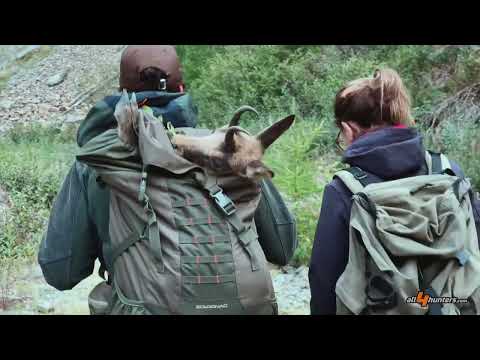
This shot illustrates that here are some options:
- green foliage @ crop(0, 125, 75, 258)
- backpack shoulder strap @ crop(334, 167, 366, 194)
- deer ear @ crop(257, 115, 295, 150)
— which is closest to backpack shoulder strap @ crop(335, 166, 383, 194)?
backpack shoulder strap @ crop(334, 167, 366, 194)

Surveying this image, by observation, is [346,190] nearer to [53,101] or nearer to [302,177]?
[302,177]

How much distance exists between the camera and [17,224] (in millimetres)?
4852

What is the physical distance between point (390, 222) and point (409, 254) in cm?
12

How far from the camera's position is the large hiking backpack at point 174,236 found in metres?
2.39

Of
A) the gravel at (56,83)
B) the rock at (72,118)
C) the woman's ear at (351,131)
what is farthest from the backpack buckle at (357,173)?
the rock at (72,118)

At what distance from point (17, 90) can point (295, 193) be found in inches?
92.1

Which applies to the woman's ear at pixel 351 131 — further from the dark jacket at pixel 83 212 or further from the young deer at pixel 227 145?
the dark jacket at pixel 83 212

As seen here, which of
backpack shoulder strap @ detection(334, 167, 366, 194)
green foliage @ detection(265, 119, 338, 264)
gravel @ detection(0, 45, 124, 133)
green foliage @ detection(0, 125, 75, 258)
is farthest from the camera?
green foliage @ detection(265, 119, 338, 264)

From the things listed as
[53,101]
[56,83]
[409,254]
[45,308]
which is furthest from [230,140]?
[56,83]

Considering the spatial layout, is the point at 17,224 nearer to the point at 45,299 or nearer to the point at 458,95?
the point at 45,299

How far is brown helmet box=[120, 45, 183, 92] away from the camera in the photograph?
2781 mm

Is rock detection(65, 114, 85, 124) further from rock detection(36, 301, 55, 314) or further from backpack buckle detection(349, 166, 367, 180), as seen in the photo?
backpack buckle detection(349, 166, 367, 180)

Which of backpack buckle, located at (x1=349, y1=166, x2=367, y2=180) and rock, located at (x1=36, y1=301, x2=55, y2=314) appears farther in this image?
rock, located at (x1=36, y1=301, x2=55, y2=314)

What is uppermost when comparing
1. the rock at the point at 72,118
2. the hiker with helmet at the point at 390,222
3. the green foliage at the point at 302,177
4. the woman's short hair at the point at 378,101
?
the woman's short hair at the point at 378,101
